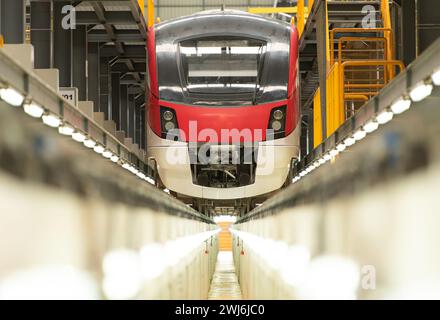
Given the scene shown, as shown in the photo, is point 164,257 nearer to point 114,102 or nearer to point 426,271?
point 426,271

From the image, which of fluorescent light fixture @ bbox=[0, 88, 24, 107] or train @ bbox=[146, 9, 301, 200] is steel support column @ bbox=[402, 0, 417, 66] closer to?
train @ bbox=[146, 9, 301, 200]

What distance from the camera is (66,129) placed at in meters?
7.73

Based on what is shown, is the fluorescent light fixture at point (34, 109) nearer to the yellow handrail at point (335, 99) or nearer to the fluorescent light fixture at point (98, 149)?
the fluorescent light fixture at point (98, 149)

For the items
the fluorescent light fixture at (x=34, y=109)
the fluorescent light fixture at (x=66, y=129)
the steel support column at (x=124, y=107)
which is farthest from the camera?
the steel support column at (x=124, y=107)

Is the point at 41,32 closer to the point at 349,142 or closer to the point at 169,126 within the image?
the point at 169,126

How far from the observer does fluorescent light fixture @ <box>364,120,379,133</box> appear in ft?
21.7

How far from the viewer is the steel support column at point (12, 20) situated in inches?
417

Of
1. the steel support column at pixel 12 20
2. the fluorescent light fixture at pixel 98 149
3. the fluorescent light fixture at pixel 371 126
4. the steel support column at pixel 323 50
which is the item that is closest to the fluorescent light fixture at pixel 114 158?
Result: the fluorescent light fixture at pixel 98 149

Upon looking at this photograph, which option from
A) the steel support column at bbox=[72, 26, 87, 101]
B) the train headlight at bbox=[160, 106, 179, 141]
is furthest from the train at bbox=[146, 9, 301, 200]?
the steel support column at bbox=[72, 26, 87, 101]

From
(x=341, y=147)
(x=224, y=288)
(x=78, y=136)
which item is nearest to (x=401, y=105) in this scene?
(x=341, y=147)

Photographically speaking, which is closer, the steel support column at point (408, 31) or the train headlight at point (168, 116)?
the train headlight at point (168, 116)

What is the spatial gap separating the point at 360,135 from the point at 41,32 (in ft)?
25.1

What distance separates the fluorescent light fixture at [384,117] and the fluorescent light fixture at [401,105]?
0.43 metres

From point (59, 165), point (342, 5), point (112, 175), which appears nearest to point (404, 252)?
→ point (59, 165)
